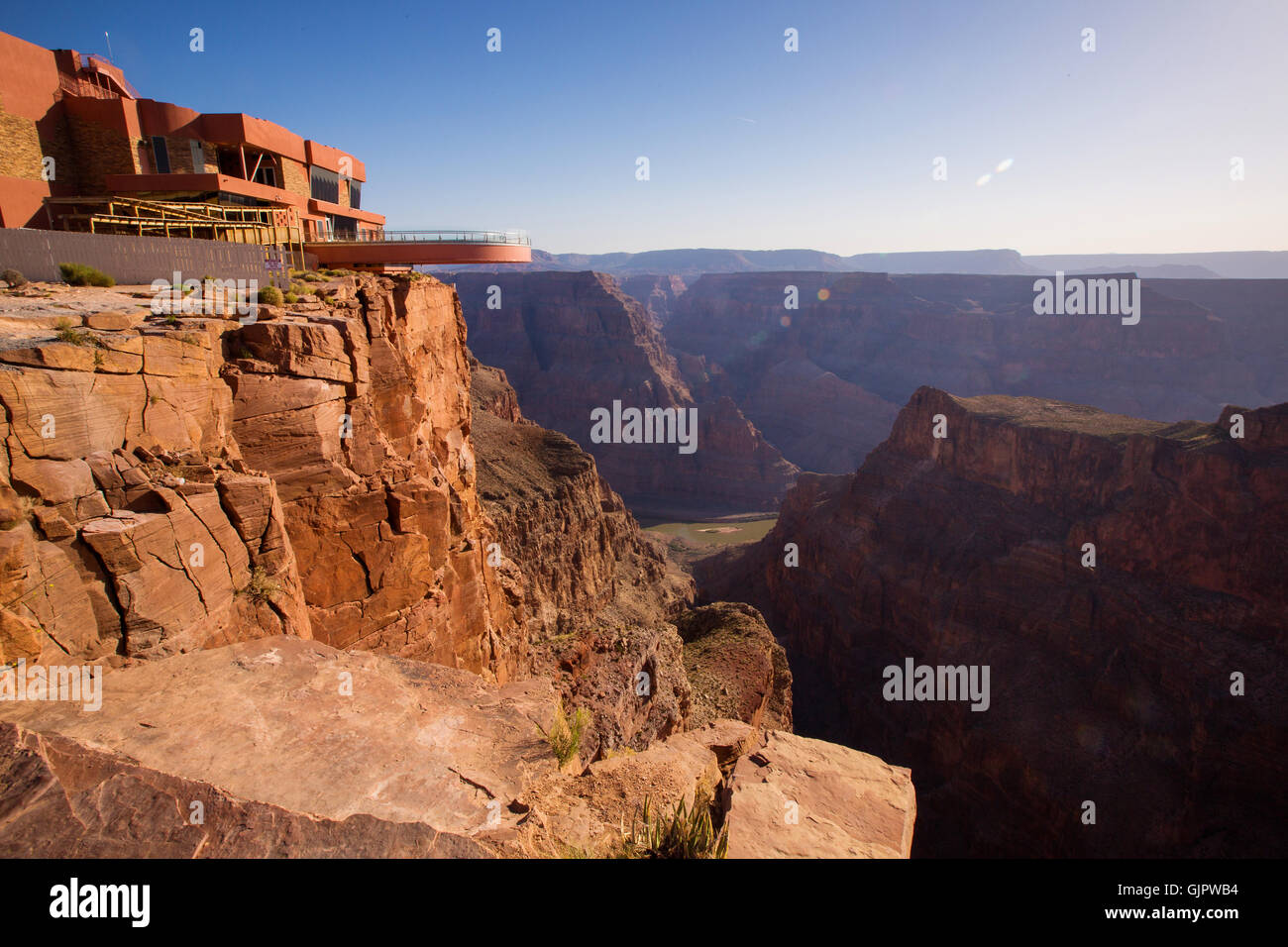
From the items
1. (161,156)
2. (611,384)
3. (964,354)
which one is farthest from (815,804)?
(964,354)

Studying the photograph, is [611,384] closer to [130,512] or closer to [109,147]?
[109,147]

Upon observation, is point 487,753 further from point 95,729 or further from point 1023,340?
point 1023,340

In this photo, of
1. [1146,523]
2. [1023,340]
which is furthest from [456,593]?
[1023,340]

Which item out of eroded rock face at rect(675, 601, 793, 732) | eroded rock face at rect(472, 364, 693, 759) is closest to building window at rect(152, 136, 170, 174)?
eroded rock face at rect(472, 364, 693, 759)

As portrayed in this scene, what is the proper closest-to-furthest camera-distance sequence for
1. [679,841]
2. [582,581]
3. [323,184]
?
[679,841], [323,184], [582,581]

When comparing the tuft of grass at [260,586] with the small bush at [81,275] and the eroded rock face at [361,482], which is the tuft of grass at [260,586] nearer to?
the eroded rock face at [361,482]

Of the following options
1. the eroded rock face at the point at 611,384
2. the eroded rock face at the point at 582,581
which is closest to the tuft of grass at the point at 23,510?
the eroded rock face at the point at 582,581
